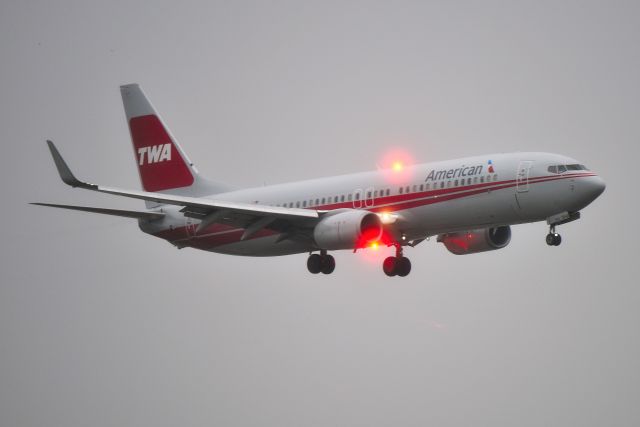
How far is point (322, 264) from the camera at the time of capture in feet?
210

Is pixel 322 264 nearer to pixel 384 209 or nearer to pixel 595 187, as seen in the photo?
pixel 384 209

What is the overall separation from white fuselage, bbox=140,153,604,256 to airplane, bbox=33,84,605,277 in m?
0.04

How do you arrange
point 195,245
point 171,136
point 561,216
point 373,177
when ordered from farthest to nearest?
point 171,136, point 195,245, point 373,177, point 561,216

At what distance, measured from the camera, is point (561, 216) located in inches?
2245

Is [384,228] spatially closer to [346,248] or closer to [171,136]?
[346,248]

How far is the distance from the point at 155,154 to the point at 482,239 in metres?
18.5

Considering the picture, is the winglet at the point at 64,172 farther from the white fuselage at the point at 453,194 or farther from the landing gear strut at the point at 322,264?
the landing gear strut at the point at 322,264

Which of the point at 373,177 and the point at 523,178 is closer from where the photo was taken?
the point at 523,178

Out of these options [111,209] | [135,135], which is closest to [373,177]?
→ [111,209]

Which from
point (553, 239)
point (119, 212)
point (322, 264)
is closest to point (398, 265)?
point (322, 264)

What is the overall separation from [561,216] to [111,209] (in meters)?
20.6

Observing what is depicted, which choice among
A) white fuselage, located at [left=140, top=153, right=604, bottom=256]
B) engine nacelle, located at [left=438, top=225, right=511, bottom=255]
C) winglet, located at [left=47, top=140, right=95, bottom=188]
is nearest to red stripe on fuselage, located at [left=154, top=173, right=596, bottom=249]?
white fuselage, located at [left=140, top=153, right=604, bottom=256]

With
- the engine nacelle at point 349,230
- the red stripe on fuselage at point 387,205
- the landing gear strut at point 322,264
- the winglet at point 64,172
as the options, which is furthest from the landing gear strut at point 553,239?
the winglet at point 64,172

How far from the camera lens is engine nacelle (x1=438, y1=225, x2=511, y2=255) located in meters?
64.4
